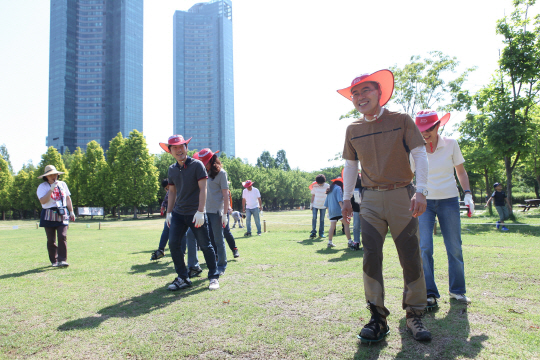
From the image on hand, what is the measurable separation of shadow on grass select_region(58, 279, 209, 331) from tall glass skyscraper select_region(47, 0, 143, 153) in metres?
126

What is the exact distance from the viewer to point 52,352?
2.90 meters

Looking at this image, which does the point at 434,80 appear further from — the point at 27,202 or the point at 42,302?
the point at 27,202

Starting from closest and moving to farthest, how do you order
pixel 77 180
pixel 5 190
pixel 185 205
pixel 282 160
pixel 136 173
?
1. pixel 185 205
2. pixel 136 173
3. pixel 5 190
4. pixel 77 180
5. pixel 282 160

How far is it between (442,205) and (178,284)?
4.07 m

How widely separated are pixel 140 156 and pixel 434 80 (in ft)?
127

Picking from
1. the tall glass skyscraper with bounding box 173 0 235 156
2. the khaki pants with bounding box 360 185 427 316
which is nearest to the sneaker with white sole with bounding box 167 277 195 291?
the khaki pants with bounding box 360 185 427 316

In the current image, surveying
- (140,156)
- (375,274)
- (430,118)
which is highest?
(140,156)

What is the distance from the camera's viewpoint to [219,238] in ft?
20.0

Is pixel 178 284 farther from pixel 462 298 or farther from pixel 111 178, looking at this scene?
pixel 111 178

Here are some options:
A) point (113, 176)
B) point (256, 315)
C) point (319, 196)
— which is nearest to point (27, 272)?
point (256, 315)

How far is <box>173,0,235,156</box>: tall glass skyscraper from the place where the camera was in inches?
6137

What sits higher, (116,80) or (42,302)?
(116,80)

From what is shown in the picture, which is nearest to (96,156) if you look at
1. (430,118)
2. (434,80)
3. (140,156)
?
(140,156)

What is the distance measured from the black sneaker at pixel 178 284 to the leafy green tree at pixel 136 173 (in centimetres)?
4287
